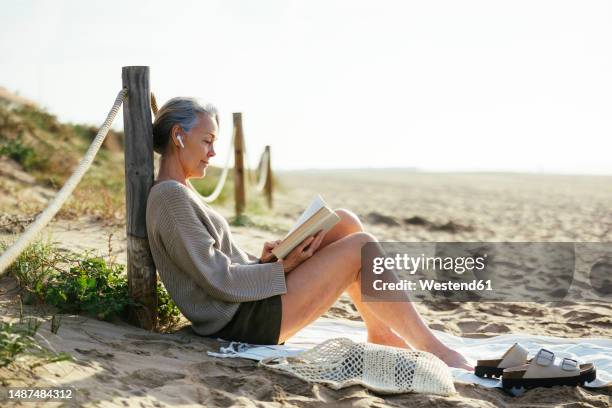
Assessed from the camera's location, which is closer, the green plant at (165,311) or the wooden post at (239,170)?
the green plant at (165,311)

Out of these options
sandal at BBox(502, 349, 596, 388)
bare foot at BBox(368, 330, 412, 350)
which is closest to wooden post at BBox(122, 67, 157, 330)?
bare foot at BBox(368, 330, 412, 350)

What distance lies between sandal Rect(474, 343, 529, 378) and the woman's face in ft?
5.46

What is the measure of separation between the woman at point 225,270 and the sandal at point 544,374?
32 cm

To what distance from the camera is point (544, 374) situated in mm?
3186

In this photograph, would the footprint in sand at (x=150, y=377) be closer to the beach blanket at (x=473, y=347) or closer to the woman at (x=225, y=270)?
the beach blanket at (x=473, y=347)

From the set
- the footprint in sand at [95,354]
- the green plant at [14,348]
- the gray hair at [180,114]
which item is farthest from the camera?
the gray hair at [180,114]

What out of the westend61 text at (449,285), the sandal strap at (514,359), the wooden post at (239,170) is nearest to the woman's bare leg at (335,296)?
the sandal strap at (514,359)

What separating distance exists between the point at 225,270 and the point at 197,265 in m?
0.14

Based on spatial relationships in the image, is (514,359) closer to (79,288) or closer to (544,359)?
(544,359)

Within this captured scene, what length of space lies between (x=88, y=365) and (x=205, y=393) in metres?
0.48

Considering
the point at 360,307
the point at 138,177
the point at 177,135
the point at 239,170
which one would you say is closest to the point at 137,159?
the point at 138,177

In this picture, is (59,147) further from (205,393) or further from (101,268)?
(205,393)

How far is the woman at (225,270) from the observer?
336 cm

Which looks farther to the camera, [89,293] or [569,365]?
[89,293]
